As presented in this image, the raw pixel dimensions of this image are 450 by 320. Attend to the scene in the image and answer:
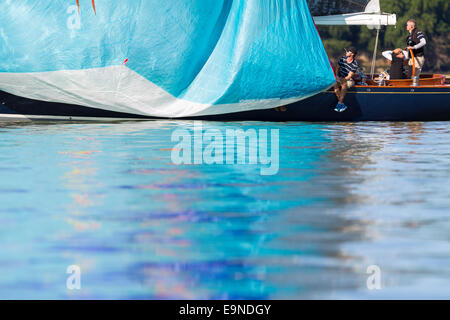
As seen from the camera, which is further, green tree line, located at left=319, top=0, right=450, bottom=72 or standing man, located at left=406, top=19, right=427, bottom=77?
green tree line, located at left=319, top=0, right=450, bottom=72

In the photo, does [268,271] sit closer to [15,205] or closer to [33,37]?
[15,205]

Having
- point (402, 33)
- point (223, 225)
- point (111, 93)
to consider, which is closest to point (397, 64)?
point (111, 93)

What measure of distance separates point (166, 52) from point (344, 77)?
13.8 feet

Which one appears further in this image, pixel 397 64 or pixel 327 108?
pixel 397 64

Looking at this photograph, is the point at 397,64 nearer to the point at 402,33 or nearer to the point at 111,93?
the point at 111,93

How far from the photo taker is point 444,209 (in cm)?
679

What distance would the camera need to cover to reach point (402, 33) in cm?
4850

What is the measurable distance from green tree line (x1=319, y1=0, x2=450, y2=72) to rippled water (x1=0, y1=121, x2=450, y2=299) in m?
39.4

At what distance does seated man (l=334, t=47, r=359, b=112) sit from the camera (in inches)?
664

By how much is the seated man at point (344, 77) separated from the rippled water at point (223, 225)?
19.9ft

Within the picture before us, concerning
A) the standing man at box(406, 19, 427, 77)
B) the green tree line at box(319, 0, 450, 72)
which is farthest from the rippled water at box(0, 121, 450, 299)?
the green tree line at box(319, 0, 450, 72)

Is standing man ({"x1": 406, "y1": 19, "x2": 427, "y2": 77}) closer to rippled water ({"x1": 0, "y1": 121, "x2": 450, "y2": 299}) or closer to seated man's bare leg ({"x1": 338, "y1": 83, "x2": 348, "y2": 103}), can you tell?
seated man's bare leg ({"x1": 338, "y1": 83, "x2": 348, "y2": 103})
